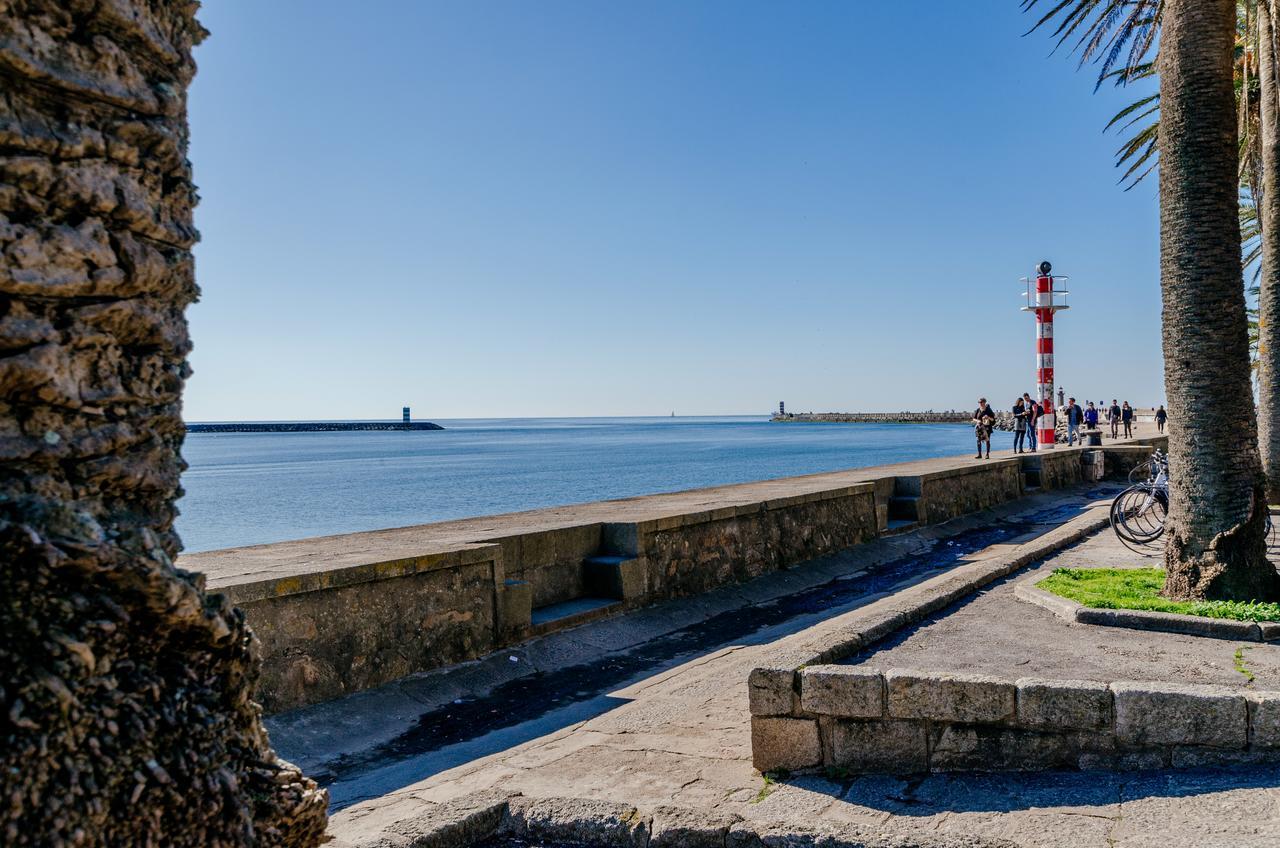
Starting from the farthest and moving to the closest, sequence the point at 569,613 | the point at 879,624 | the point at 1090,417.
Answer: the point at 1090,417, the point at 569,613, the point at 879,624

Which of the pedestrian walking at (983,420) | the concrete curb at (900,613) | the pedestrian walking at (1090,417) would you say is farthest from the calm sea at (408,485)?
the concrete curb at (900,613)

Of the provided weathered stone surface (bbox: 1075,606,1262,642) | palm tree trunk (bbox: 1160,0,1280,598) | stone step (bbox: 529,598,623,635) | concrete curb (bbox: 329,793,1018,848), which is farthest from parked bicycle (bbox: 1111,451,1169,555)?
concrete curb (bbox: 329,793,1018,848)

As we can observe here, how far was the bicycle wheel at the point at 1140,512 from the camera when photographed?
1066cm

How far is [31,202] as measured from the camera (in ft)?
6.73

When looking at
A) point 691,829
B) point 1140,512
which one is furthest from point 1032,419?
point 691,829

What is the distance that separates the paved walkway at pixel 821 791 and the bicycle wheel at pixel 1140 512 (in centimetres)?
652

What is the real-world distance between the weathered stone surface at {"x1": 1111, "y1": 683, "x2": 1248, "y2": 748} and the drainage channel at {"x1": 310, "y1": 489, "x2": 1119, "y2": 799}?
4012mm

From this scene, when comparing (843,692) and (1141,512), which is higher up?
(1141,512)

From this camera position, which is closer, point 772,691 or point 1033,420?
point 772,691

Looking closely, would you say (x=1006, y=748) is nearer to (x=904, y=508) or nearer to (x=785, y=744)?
(x=785, y=744)

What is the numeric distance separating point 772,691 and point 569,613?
445 centimetres

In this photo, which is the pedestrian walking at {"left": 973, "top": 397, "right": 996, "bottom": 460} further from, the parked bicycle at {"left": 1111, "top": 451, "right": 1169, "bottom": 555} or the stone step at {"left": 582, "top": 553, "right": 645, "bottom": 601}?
the stone step at {"left": 582, "top": 553, "right": 645, "bottom": 601}

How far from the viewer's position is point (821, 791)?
4613mm

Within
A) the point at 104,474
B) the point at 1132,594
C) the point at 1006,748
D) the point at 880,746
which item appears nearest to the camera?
the point at 104,474
